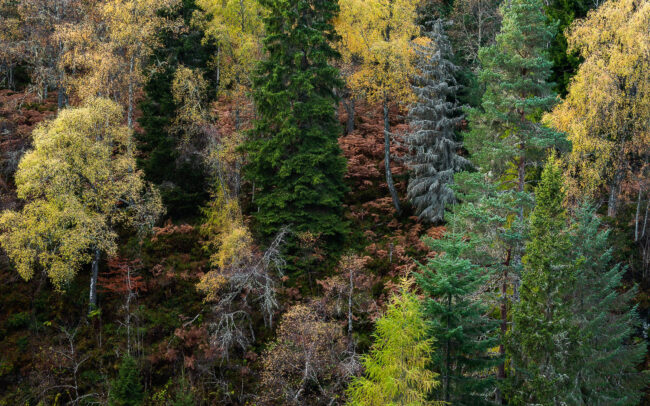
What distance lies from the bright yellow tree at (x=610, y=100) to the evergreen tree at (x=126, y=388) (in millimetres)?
18449

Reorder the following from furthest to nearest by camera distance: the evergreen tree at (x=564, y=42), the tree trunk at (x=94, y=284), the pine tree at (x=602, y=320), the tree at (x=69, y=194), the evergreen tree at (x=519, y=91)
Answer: the evergreen tree at (x=564, y=42) → the tree trunk at (x=94, y=284) → the tree at (x=69, y=194) → the evergreen tree at (x=519, y=91) → the pine tree at (x=602, y=320)

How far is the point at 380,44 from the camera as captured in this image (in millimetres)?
24781

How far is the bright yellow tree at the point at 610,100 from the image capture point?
19.4 meters

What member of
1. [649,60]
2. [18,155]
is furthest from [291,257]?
[649,60]

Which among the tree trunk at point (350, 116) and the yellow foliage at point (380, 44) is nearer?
the yellow foliage at point (380, 44)

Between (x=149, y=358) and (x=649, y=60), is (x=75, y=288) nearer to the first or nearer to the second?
(x=149, y=358)

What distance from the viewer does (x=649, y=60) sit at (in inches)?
760

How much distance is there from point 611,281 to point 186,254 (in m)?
17.7

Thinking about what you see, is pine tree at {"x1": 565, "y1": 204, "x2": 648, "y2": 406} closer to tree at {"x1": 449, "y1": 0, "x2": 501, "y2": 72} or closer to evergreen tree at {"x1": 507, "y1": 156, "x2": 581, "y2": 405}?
evergreen tree at {"x1": 507, "y1": 156, "x2": 581, "y2": 405}

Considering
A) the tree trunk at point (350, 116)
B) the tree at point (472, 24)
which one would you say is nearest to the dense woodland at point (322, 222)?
the tree trunk at point (350, 116)

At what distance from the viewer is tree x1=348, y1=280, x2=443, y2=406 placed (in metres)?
12.0

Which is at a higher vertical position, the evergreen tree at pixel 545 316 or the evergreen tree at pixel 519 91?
the evergreen tree at pixel 519 91

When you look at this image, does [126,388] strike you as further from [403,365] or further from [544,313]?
[544,313]

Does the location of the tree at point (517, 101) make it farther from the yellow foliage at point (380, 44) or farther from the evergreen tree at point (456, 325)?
the yellow foliage at point (380, 44)
